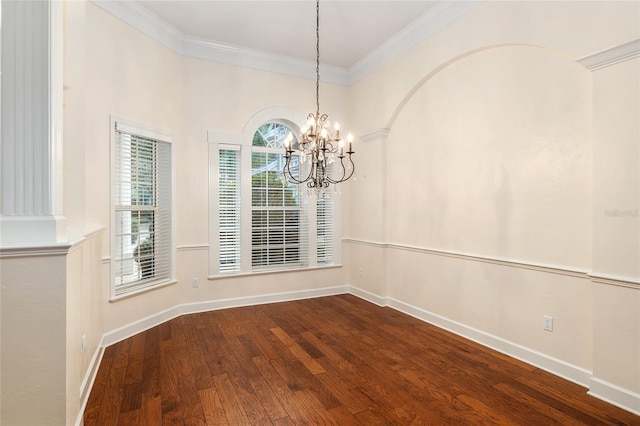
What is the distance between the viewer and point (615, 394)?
233 centimetres

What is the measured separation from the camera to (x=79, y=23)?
277cm

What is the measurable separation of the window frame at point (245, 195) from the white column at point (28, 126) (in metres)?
2.79

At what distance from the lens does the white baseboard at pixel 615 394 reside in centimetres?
223

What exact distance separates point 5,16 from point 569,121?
3667 millimetres

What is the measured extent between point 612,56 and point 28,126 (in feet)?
11.8

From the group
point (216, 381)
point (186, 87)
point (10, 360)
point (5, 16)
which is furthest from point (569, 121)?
point (186, 87)

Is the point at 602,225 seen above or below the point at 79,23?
below

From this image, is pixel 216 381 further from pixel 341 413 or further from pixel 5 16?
pixel 5 16

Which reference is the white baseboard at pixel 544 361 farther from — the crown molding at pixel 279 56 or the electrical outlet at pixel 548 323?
the crown molding at pixel 279 56

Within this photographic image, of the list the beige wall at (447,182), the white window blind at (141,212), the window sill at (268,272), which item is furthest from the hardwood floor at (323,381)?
the window sill at (268,272)

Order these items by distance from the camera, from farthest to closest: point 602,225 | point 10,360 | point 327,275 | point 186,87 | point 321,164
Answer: point 327,275, point 186,87, point 321,164, point 602,225, point 10,360

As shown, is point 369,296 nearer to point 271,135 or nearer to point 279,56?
point 271,135

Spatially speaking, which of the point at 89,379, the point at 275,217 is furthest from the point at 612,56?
the point at 89,379

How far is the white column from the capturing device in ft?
5.41
